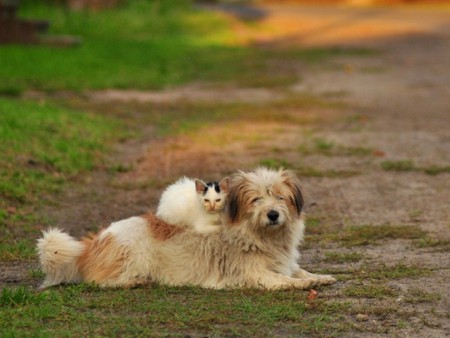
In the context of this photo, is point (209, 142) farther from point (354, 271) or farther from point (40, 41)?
point (40, 41)

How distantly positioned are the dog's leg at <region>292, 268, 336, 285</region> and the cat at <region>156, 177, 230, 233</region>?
65 cm

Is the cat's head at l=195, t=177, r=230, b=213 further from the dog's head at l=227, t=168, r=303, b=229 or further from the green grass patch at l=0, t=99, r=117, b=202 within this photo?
the green grass patch at l=0, t=99, r=117, b=202

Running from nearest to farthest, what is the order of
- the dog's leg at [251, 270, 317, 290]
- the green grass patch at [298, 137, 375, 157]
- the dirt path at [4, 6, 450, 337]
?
1. the dog's leg at [251, 270, 317, 290]
2. the dirt path at [4, 6, 450, 337]
3. the green grass patch at [298, 137, 375, 157]

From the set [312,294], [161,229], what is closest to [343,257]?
[312,294]

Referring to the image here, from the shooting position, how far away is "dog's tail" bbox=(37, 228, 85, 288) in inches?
308

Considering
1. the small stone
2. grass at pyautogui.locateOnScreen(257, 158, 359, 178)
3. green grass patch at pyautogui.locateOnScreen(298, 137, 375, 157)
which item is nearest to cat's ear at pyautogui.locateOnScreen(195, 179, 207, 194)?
the small stone

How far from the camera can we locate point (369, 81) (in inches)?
828

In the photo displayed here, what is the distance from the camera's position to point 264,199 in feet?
25.1

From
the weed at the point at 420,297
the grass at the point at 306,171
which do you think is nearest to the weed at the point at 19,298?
the weed at the point at 420,297

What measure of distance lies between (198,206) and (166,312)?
1058mm

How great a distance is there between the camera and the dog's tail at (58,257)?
7.81m

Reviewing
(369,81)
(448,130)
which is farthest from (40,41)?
(448,130)

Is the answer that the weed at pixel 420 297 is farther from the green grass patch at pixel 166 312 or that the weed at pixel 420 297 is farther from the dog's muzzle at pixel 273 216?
the dog's muzzle at pixel 273 216

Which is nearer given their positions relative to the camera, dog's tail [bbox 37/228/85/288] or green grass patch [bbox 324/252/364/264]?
dog's tail [bbox 37/228/85/288]
